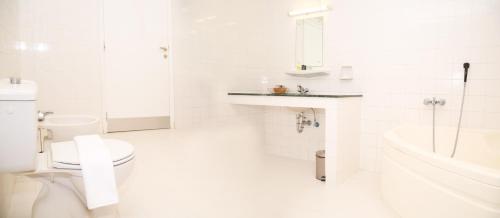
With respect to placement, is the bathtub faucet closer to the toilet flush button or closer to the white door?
the white door

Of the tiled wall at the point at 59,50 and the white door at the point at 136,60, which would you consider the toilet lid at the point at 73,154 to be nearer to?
the tiled wall at the point at 59,50

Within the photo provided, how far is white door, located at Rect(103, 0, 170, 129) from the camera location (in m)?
2.67

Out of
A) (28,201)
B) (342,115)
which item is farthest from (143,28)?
(342,115)

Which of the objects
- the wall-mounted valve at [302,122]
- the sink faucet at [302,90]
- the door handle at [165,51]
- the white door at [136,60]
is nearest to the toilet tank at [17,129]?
the white door at [136,60]

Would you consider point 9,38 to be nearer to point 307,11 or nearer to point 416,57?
point 307,11

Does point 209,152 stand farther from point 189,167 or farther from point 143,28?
point 143,28

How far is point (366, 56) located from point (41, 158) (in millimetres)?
2991

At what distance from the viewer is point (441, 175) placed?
5.19 ft

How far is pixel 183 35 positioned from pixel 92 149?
1953 millimetres

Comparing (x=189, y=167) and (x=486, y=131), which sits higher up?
(x=486, y=131)

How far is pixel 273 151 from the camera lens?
13.0 feet

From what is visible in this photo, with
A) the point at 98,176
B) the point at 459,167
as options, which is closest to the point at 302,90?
the point at 459,167

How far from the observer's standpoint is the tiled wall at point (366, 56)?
8.14 ft

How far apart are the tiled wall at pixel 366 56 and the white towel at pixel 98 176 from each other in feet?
5.65
